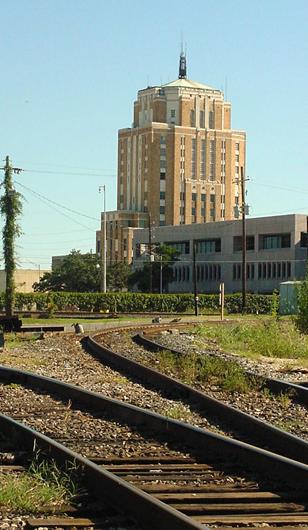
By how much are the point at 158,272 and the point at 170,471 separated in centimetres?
11908

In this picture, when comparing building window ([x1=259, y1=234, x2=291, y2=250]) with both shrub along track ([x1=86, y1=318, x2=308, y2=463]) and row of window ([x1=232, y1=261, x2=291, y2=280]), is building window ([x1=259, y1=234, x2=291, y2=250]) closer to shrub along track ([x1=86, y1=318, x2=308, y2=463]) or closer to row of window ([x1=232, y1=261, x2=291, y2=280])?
row of window ([x1=232, y1=261, x2=291, y2=280])

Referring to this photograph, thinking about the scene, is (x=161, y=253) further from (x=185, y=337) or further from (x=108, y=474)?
(x=108, y=474)

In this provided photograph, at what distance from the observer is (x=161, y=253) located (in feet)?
428

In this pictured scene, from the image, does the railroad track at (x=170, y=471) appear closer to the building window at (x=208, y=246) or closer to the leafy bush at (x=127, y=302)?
the leafy bush at (x=127, y=302)

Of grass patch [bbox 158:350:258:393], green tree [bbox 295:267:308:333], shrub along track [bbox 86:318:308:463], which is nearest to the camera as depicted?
shrub along track [bbox 86:318:308:463]

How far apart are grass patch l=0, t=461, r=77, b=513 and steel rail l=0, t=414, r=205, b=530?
6.1 inches

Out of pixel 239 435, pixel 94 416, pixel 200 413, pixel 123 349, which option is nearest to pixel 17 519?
pixel 239 435

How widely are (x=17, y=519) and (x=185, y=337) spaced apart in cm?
2717

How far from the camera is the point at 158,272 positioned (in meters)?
128

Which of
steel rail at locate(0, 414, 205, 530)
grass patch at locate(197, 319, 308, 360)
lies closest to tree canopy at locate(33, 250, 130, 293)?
grass patch at locate(197, 319, 308, 360)

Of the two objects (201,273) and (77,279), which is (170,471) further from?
(77,279)

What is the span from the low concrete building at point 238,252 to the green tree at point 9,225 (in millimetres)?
47309

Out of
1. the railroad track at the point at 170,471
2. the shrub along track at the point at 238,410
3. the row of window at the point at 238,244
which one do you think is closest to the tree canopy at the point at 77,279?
the row of window at the point at 238,244

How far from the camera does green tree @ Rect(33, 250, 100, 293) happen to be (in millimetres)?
136875
